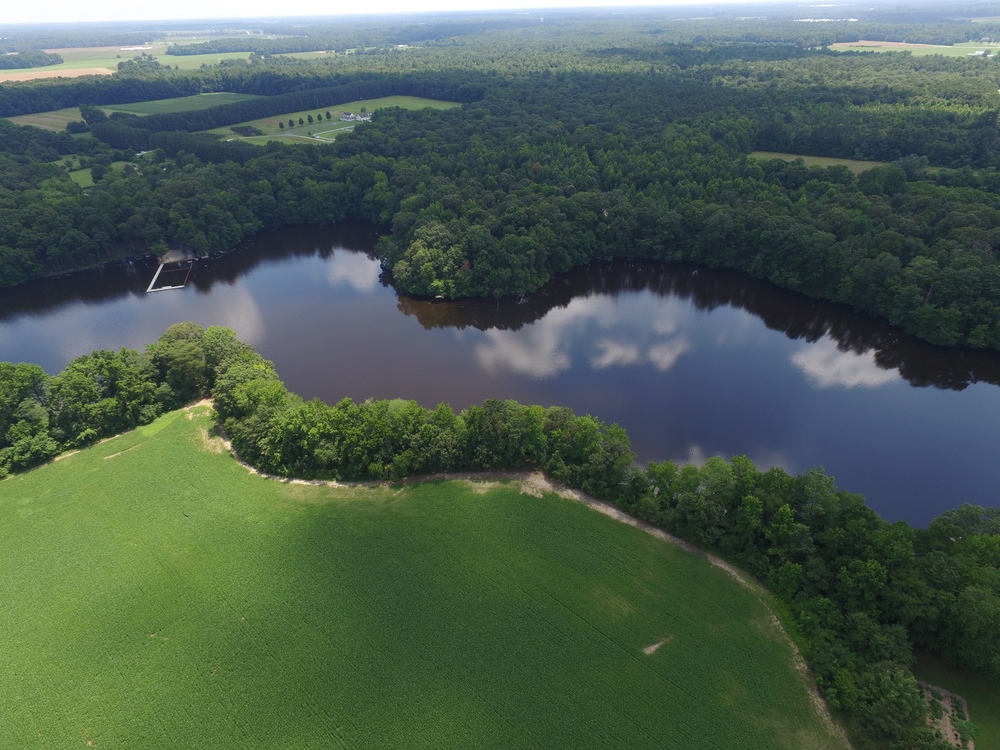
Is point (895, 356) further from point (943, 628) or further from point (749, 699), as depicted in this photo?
point (749, 699)

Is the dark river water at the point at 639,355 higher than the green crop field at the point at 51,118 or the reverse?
the reverse

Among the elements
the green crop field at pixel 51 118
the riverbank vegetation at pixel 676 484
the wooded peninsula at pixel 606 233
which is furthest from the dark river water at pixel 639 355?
the green crop field at pixel 51 118

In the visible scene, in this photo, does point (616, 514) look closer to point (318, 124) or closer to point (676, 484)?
point (676, 484)

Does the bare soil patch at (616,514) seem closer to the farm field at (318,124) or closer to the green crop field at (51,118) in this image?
the farm field at (318,124)

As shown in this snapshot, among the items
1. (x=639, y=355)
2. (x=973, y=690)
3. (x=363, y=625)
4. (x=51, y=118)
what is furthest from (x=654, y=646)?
(x=51, y=118)

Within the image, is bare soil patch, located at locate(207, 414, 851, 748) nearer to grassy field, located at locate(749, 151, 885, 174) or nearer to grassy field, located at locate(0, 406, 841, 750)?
grassy field, located at locate(0, 406, 841, 750)

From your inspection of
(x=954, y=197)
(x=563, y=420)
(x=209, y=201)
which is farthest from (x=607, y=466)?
(x=209, y=201)

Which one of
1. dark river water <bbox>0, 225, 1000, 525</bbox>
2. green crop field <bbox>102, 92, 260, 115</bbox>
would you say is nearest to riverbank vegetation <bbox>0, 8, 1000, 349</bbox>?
dark river water <bbox>0, 225, 1000, 525</bbox>
